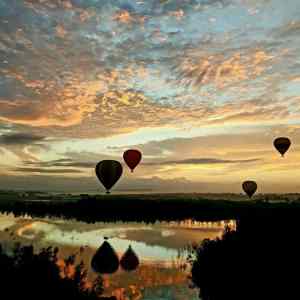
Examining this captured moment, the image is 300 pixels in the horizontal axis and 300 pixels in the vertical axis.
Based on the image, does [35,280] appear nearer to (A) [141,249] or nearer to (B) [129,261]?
(B) [129,261]

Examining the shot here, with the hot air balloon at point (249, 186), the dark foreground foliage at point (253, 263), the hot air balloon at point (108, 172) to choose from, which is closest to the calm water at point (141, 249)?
the dark foreground foliage at point (253, 263)

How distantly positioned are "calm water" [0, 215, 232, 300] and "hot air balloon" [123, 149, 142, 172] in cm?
879

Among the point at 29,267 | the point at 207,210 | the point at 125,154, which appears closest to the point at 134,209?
the point at 207,210

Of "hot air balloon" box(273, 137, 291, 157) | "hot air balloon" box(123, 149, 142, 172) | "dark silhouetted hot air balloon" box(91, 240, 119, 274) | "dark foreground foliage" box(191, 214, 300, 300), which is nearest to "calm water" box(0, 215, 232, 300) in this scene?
"dark silhouetted hot air balloon" box(91, 240, 119, 274)

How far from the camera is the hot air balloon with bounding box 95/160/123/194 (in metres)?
52.2

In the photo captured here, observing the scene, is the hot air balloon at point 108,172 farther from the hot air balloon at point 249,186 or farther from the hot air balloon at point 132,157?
the hot air balloon at point 249,186

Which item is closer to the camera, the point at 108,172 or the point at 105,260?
the point at 105,260

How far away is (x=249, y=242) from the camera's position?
22.1m

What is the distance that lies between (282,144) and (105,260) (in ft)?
122

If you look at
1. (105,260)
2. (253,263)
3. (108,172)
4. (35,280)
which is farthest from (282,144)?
(35,280)

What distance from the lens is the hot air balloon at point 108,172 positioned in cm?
5225

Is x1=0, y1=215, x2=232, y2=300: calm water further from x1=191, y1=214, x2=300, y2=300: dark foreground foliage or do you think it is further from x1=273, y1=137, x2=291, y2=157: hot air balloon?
x1=273, y1=137, x2=291, y2=157: hot air balloon

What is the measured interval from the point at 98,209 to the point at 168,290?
54.0 m

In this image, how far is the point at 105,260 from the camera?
25672 mm
